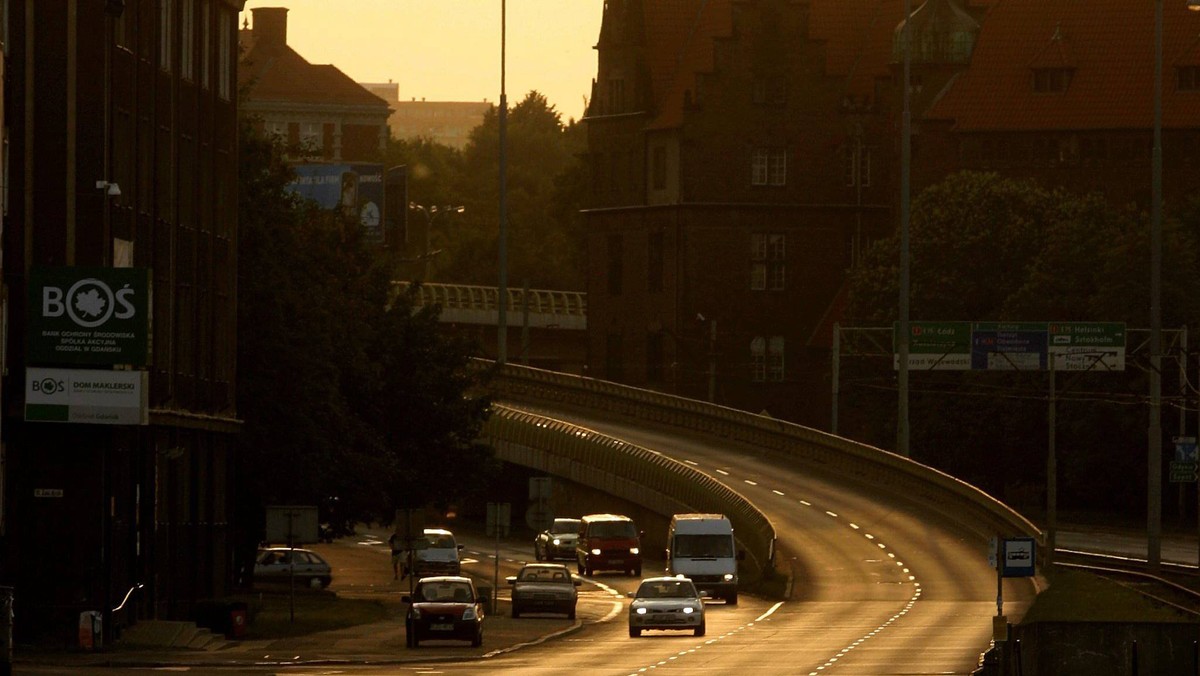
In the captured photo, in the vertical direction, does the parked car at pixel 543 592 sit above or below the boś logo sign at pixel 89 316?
below

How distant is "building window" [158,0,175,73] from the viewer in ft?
165

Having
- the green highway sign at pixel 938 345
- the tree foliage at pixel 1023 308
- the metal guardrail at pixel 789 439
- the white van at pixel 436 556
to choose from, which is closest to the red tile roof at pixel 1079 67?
the tree foliage at pixel 1023 308

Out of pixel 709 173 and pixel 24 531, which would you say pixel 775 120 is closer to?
pixel 709 173

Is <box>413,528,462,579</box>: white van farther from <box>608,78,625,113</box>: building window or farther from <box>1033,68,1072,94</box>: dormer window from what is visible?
<box>608,78,625,113</box>: building window

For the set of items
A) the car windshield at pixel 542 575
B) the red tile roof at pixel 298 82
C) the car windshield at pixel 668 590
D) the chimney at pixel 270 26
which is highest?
the chimney at pixel 270 26

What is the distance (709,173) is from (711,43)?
6.02 meters

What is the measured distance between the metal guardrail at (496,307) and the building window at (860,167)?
15446mm

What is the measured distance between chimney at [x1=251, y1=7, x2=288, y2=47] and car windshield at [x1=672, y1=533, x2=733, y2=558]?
117087 millimetres

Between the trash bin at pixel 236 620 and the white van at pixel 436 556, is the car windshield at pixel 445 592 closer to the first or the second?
the trash bin at pixel 236 620

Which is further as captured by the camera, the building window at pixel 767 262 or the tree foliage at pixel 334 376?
the building window at pixel 767 262

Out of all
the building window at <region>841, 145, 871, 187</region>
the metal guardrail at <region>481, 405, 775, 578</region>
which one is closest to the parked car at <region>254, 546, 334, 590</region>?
the metal guardrail at <region>481, 405, 775, 578</region>

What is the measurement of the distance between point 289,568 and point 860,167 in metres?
58.7

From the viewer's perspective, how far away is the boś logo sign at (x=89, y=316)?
43094 mm

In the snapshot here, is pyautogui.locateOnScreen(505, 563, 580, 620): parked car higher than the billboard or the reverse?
the reverse
